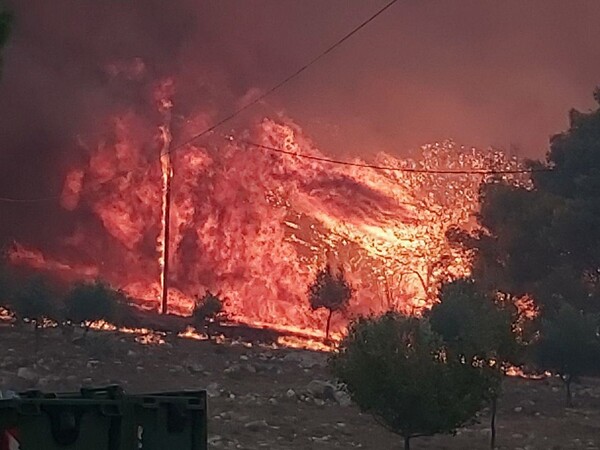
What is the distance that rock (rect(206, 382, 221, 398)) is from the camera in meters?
21.6

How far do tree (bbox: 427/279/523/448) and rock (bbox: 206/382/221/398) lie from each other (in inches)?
195

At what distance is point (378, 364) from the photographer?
16.5 metres

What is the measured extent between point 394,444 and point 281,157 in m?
28.3

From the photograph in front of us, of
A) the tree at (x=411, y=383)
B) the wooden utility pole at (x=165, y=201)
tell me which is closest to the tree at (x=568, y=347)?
the tree at (x=411, y=383)

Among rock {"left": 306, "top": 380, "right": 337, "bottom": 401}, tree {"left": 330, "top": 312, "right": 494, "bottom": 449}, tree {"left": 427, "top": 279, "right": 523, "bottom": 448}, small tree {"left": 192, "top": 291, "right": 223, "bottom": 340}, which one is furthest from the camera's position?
small tree {"left": 192, "top": 291, "right": 223, "bottom": 340}

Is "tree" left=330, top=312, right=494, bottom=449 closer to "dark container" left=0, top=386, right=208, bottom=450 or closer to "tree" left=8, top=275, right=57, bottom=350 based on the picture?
"dark container" left=0, top=386, right=208, bottom=450

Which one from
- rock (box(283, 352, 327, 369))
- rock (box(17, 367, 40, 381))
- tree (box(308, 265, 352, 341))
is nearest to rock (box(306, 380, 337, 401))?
rock (box(283, 352, 327, 369))

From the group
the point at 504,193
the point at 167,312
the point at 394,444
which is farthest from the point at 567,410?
the point at 167,312

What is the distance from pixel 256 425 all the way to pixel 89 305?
11.7 m

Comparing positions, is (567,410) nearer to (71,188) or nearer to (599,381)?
(599,381)

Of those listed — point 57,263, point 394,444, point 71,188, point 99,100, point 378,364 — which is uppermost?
point 99,100

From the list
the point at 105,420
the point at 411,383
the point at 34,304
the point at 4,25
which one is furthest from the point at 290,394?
the point at 105,420

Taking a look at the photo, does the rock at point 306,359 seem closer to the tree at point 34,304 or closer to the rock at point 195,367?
the rock at point 195,367

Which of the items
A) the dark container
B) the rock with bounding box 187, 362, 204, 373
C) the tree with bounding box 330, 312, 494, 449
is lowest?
the dark container
